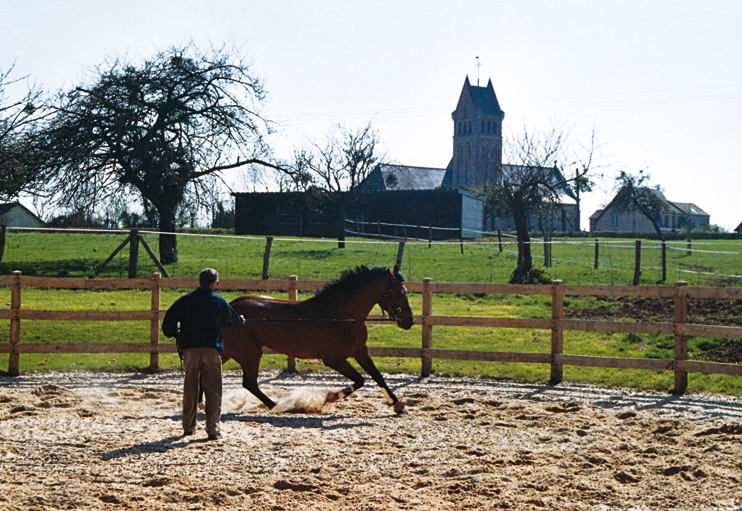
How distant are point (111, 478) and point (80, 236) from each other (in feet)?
92.8

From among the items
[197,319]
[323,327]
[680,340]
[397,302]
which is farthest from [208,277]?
[680,340]

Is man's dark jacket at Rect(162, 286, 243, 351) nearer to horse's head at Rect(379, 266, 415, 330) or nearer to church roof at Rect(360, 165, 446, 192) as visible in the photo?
horse's head at Rect(379, 266, 415, 330)

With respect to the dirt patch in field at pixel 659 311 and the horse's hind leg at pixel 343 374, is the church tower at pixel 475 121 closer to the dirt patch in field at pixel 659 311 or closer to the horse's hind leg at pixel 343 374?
the dirt patch in field at pixel 659 311

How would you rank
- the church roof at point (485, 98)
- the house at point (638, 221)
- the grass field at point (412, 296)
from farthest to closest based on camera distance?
the church roof at point (485, 98) → the house at point (638, 221) → the grass field at point (412, 296)

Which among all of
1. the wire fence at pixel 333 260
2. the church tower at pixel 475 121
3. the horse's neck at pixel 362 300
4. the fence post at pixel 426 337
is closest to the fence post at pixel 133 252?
the wire fence at pixel 333 260

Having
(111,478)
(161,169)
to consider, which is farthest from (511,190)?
(111,478)

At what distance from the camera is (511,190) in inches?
1008

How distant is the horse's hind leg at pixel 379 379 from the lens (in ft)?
24.9

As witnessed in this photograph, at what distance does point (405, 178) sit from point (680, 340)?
196ft

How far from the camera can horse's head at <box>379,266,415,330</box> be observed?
814cm

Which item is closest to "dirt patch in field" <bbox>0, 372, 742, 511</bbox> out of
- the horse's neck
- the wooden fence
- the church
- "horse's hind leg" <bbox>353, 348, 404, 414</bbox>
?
"horse's hind leg" <bbox>353, 348, 404, 414</bbox>

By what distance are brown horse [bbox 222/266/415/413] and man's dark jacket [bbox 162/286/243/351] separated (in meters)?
1.15

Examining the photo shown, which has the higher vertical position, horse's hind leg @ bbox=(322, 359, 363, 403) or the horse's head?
the horse's head

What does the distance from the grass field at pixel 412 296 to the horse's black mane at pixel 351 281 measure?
2852 millimetres
